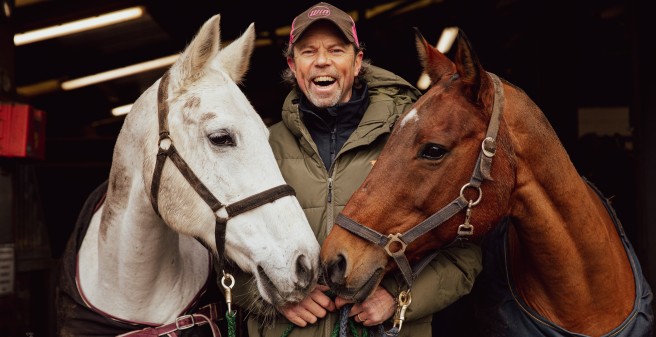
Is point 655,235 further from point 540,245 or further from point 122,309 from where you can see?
point 122,309

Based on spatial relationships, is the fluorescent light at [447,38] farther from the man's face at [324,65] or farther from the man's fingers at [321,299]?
the man's fingers at [321,299]

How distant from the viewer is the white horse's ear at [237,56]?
267 centimetres

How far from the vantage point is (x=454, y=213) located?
2.26 m

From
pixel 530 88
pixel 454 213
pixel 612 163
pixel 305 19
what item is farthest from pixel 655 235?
pixel 530 88

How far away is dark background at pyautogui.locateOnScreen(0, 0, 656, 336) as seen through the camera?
405 centimetres

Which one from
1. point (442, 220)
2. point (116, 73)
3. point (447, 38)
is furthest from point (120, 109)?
point (442, 220)

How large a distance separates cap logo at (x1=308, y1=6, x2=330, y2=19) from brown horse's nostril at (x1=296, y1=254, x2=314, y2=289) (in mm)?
1056

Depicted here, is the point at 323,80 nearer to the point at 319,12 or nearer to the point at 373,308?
the point at 319,12

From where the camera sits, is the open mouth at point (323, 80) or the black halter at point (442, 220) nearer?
the black halter at point (442, 220)

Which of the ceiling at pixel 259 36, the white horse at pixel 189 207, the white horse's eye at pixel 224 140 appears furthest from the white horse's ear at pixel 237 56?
the ceiling at pixel 259 36

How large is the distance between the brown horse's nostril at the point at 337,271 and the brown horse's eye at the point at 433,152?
47cm

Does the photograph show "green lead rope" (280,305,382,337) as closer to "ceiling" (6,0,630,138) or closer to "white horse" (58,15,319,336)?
"white horse" (58,15,319,336)

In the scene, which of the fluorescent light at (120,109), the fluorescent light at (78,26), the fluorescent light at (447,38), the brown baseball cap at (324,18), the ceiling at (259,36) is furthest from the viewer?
the fluorescent light at (120,109)

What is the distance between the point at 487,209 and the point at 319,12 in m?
1.07
